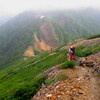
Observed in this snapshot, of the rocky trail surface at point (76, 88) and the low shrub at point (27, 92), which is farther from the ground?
the rocky trail surface at point (76, 88)

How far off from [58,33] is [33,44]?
36.6m

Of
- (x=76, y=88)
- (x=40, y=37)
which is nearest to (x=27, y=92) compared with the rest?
(x=76, y=88)

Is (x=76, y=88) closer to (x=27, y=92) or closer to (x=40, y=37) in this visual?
(x=27, y=92)

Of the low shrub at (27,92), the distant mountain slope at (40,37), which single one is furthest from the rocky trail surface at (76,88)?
the distant mountain slope at (40,37)

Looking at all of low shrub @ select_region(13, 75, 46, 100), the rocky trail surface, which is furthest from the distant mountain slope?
the rocky trail surface

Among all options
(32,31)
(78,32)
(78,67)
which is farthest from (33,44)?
(78,67)

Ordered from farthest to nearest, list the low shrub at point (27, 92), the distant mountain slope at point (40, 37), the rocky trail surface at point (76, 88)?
the distant mountain slope at point (40, 37) < the low shrub at point (27, 92) < the rocky trail surface at point (76, 88)

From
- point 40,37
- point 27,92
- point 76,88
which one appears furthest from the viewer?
point 40,37

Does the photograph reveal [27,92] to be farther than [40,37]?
No

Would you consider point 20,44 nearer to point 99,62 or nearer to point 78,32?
point 78,32

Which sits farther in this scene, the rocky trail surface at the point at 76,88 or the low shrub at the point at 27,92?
the low shrub at the point at 27,92

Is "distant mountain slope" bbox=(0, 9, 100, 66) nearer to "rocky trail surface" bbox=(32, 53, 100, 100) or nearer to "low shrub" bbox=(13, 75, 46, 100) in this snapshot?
"low shrub" bbox=(13, 75, 46, 100)

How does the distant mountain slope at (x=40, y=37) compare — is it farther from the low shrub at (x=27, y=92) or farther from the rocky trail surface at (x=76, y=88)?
the rocky trail surface at (x=76, y=88)

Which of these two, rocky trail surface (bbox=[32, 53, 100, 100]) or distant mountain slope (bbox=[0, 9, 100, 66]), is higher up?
rocky trail surface (bbox=[32, 53, 100, 100])
